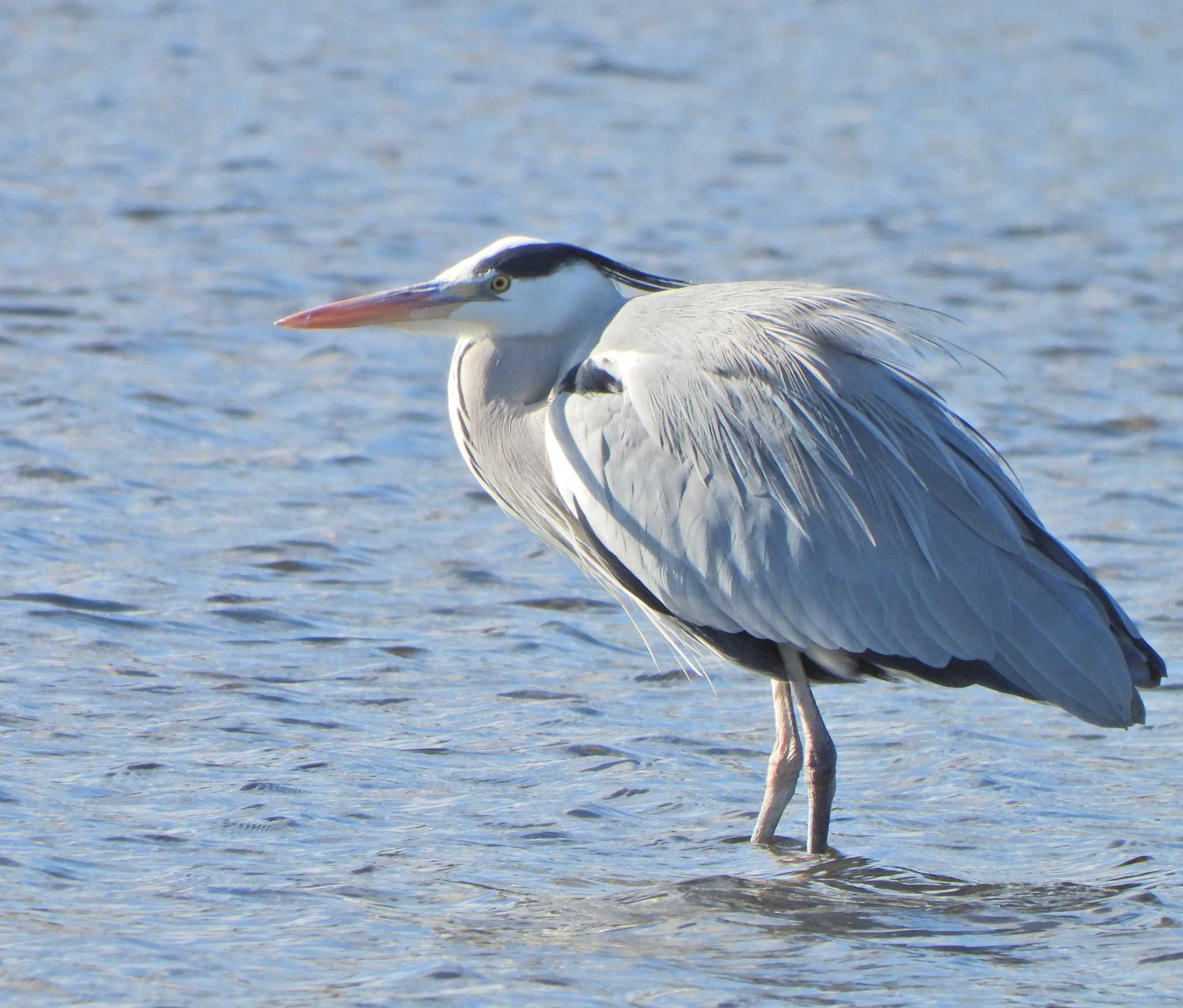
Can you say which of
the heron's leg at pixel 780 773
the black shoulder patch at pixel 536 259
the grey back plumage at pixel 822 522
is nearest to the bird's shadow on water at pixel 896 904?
the heron's leg at pixel 780 773

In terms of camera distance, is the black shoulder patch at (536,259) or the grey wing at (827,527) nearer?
the grey wing at (827,527)

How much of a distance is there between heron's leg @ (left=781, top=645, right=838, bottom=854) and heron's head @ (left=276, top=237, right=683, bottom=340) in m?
1.12

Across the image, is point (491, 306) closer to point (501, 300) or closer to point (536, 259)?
point (501, 300)

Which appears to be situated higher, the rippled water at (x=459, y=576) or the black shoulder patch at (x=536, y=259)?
the black shoulder patch at (x=536, y=259)

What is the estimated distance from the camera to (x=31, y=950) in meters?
4.37

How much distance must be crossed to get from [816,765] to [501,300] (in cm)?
153

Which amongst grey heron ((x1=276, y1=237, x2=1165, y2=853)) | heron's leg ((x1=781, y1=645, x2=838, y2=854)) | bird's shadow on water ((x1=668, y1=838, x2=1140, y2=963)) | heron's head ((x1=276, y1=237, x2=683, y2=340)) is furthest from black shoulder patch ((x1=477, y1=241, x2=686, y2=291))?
bird's shadow on water ((x1=668, y1=838, x2=1140, y2=963))

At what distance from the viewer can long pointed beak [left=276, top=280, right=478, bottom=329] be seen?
599cm

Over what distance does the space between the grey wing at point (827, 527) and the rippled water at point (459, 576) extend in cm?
50

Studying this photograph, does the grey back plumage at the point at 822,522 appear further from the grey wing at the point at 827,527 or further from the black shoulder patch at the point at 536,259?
the black shoulder patch at the point at 536,259

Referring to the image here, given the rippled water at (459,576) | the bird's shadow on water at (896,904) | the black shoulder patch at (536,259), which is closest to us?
the rippled water at (459,576)

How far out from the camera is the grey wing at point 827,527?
5.57 m

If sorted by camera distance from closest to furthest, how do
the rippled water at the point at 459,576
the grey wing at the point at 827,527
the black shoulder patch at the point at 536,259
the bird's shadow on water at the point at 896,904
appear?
the rippled water at the point at 459,576
the bird's shadow on water at the point at 896,904
the grey wing at the point at 827,527
the black shoulder patch at the point at 536,259

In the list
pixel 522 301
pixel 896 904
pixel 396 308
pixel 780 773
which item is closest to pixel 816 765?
pixel 780 773
